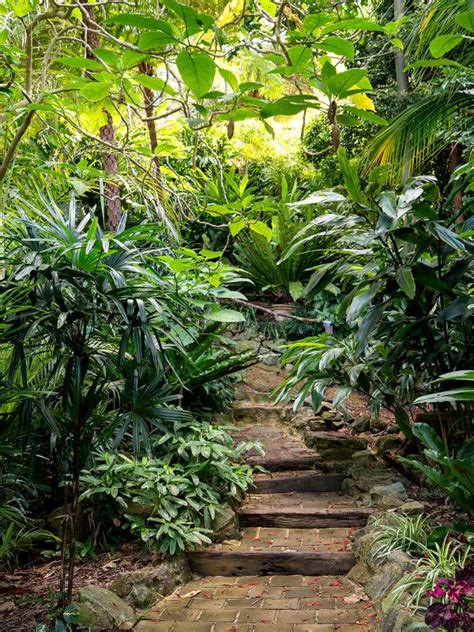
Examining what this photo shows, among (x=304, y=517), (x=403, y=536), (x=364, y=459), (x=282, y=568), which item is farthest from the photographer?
(x=364, y=459)

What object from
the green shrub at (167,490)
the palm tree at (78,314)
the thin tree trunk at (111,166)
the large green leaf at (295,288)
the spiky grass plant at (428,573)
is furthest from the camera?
the large green leaf at (295,288)

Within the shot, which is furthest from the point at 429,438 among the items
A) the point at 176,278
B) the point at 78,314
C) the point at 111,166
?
the point at 111,166

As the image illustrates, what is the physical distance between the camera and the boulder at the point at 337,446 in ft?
14.9

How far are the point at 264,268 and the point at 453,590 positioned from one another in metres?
5.28

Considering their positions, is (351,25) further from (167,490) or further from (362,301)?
(167,490)

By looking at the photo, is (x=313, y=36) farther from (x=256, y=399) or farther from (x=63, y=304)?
(x=256, y=399)

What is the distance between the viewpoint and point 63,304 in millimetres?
2117

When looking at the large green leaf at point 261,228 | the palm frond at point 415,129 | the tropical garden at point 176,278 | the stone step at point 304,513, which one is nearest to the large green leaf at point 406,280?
the tropical garden at point 176,278

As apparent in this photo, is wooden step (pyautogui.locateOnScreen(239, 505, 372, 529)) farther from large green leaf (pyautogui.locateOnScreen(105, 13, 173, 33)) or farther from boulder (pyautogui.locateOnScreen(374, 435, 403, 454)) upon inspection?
large green leaf (pyautogui.locateOnScreen(105, 13, 173, 33))

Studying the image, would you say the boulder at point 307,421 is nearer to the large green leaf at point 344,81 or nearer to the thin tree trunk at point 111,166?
the thin tree trunk at point 111,166

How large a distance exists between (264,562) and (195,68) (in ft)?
9.91

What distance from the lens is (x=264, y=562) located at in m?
3.39

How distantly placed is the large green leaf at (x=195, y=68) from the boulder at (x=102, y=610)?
2.18 m

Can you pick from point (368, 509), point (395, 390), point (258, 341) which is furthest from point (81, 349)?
point (258, 341)
